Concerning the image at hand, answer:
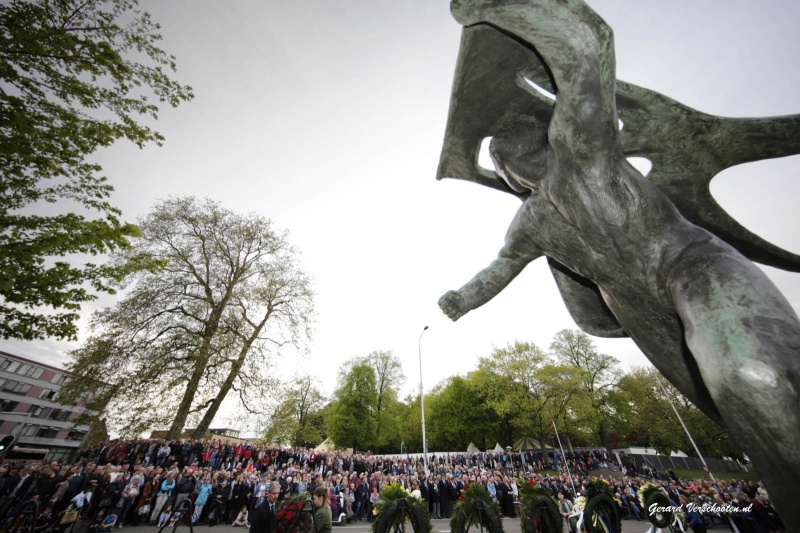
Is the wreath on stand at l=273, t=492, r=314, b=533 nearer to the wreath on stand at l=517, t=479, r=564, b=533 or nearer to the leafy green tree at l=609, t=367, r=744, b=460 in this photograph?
the wreath on stand at l=517, t=479, r=564, b=533

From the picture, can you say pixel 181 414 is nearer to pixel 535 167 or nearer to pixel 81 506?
pixel 81 506

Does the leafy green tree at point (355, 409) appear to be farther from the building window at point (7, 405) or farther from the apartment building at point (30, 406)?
the building window at point (7, 405)

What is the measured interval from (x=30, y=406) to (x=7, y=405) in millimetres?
2759

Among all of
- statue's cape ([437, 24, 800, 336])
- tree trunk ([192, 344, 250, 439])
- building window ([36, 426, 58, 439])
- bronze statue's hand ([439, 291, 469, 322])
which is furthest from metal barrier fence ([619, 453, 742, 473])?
building window ([36, 426, 58, 439])

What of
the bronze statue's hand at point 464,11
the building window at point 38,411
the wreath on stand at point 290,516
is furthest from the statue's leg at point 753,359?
the building window at point 38,411

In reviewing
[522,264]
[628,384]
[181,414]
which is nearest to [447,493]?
[181,414]

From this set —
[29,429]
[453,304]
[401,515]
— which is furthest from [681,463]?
[29,429]

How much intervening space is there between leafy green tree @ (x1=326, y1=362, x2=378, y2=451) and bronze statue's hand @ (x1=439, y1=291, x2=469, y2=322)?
3984 cm

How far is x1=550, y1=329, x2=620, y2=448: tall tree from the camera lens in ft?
120

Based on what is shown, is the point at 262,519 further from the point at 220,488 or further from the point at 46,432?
the point at 46,432

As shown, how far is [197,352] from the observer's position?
50.6 feet

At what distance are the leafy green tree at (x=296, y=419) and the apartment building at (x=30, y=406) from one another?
116ft

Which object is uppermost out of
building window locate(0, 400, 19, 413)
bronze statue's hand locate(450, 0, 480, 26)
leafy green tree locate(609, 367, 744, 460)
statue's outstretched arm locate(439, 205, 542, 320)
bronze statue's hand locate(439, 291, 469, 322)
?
building window locate(0, 400, 19, 413)

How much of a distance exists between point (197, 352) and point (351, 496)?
951 centimetres
